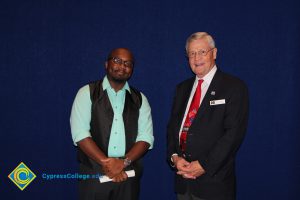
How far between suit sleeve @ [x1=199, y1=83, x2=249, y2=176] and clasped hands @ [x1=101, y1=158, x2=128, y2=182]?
61 centimetres

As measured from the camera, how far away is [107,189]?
2.12m

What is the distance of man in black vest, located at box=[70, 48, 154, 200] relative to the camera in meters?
2.06

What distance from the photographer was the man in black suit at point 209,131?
71.8 inches

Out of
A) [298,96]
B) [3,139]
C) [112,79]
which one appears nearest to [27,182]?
[3,139]

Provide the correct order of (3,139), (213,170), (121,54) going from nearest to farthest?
1. (213,170)
2. (121,54)
3. (3,139)

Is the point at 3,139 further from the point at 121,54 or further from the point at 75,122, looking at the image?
the point at 121,54

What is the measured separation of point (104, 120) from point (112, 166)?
0.35 m

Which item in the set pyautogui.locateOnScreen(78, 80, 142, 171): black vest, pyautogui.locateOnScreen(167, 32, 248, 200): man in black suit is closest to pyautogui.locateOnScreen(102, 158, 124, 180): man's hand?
pyautogui.locateOnScreen(78, 80, 142, 171): black vest

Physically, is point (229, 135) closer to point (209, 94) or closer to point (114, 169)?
point (209, 94)

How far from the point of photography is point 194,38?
1.97 meters

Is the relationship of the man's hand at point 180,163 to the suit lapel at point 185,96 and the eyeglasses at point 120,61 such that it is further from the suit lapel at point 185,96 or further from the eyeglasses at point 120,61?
the eyeglasses at point 120,61

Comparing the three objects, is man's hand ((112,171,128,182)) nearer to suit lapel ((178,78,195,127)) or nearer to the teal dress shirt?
the teal dress shirt

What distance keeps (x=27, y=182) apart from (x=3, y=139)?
0.50m

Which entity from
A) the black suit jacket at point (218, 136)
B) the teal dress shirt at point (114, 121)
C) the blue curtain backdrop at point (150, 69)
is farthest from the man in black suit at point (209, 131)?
the blue curtain backdrop at point (150, 69)
